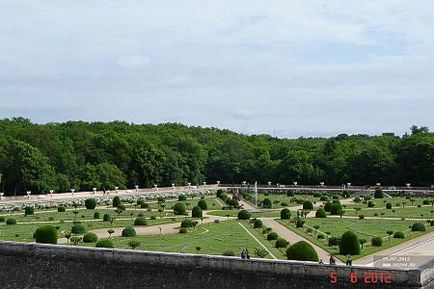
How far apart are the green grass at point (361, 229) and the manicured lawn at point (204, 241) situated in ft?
12.5

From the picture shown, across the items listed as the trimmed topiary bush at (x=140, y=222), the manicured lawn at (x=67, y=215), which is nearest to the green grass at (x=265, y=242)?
the trimmed topiary bush at (x=140, y=222)

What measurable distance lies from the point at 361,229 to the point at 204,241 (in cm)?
1141

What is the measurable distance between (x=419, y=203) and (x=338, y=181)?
79.6 feet

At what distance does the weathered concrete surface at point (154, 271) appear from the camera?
22453mm

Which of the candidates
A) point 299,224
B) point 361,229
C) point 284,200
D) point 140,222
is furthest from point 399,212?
point 140,222

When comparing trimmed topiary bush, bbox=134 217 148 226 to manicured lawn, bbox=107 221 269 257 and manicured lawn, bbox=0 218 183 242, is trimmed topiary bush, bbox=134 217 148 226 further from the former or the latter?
manicured lawn, bbox=107 221 269 257

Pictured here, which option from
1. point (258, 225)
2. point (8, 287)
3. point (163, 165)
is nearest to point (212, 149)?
→ point (163, 165)

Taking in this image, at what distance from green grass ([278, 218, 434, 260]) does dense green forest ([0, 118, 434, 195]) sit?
110ft

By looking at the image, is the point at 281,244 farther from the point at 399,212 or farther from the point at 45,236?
the point at 399,212

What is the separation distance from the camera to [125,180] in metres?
82.6

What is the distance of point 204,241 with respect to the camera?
39.5 meters

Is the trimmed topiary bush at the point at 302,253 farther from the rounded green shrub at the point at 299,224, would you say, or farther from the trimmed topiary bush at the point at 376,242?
the rounded green shrub at the point at 299,224

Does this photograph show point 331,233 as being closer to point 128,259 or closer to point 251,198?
point 128,259

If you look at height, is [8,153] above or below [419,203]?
above
